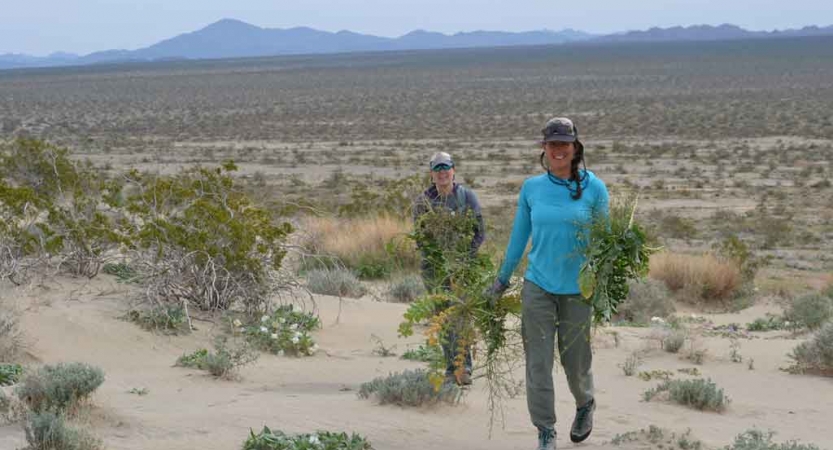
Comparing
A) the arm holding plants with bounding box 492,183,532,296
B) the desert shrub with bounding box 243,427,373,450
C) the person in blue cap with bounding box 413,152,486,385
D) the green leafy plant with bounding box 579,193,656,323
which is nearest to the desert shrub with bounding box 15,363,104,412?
the desert shrub with bounding box 243,427,373,450

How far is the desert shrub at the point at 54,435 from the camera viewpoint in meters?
4.98

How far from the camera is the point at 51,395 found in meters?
5.68

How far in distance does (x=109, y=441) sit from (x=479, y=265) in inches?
86.0

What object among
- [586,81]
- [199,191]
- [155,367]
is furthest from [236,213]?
[586,81]

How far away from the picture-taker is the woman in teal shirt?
4.87 metres

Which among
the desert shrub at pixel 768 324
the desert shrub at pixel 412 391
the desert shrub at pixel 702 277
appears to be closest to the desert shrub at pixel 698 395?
the desert shrub at pixel 412 391

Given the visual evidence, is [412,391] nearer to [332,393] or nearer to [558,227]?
[332,393]

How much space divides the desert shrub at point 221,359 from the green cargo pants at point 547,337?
2.68 m

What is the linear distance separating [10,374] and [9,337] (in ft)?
2.10

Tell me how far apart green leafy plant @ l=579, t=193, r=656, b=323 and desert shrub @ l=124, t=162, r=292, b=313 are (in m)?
4.29

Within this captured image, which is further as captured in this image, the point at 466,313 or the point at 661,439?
the point at 661,439

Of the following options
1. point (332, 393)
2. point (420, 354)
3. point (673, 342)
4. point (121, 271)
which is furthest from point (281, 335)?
point (673, 342)

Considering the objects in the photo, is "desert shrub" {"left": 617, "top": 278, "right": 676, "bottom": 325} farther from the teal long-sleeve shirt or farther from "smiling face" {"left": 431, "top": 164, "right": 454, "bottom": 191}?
the teal long-sleeve shirt

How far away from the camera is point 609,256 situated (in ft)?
15.7
